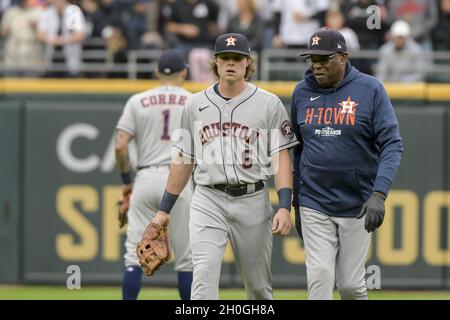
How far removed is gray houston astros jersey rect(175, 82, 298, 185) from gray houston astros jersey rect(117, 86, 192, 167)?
1.72 meters

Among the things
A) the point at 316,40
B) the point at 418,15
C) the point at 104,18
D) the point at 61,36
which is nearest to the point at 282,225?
the point at 316,40

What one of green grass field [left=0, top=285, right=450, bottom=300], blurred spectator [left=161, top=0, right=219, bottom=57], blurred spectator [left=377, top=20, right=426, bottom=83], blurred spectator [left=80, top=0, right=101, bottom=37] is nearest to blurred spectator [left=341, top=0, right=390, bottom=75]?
blurred spectator [left=377, top=20, right=426, bottom=83]

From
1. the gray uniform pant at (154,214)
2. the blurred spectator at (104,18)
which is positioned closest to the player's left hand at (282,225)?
the gray uniform pant at (154,214)

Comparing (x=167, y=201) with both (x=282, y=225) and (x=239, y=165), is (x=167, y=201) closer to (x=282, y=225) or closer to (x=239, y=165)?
(x=239, y=165)

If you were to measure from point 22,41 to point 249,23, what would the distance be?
2916mm

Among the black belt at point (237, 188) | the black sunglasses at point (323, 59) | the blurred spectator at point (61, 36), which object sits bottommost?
the black belt at point (237, 188)

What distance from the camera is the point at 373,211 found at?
747 cm

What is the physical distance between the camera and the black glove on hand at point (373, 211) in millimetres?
7457

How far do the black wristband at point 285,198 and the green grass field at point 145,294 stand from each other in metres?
4.31

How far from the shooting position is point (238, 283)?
13.3 meters

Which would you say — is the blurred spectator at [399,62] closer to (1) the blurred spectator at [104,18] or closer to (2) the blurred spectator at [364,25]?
(2) the blurred spectator at [364,25]

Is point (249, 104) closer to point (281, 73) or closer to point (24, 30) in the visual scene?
point (281, 73)

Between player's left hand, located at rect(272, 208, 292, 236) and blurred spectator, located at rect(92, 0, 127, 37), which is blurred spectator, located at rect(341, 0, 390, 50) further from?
player's left hand, located at rect(272, 208, 292, 236)

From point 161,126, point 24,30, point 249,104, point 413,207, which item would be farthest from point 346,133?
point 24,30
